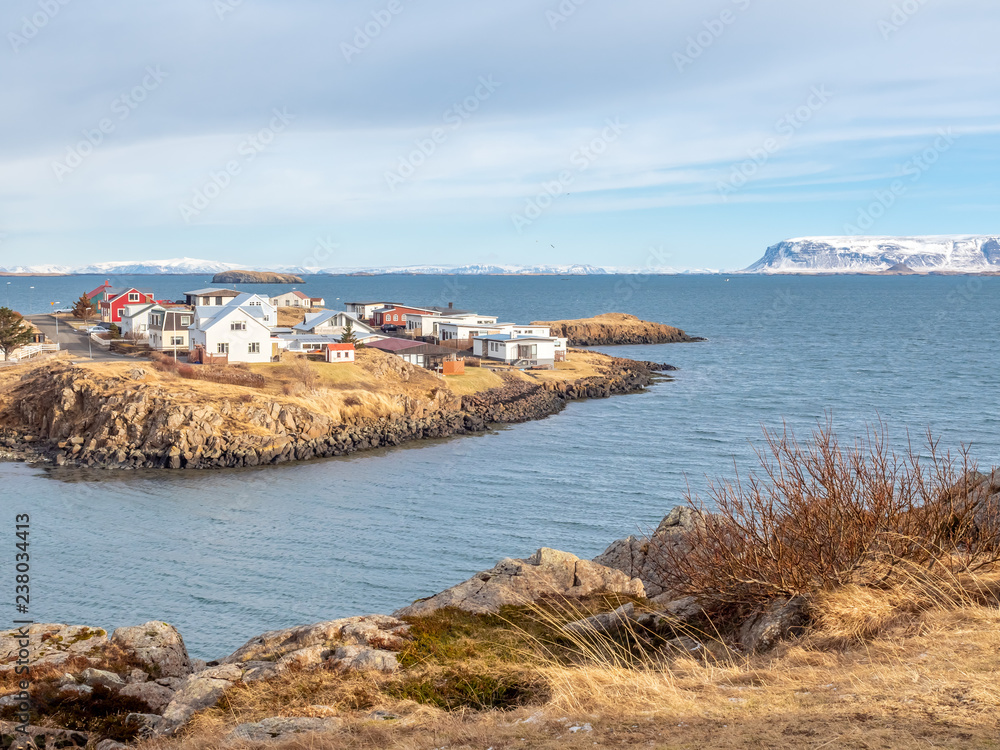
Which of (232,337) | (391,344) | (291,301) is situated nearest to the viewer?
(232,337)

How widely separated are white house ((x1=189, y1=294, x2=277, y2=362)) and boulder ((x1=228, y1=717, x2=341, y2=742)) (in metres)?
55.7

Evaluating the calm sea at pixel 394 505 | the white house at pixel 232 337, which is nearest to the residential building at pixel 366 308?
the white house at pixel 232 337

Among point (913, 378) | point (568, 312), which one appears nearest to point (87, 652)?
point (913, 378)

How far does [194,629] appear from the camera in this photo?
81.9 ft

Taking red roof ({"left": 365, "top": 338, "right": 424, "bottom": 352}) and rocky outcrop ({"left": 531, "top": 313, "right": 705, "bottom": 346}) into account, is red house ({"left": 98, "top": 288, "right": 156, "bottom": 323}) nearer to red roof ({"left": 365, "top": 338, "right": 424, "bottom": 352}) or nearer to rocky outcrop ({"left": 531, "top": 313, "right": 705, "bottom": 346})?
red roof ({"left": 365, "top": 338, "right": 424, "bottom": 352})

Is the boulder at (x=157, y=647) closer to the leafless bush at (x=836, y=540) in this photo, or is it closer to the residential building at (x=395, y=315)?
the leafless bush at (x=836, y=540)

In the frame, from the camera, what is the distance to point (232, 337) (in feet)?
202

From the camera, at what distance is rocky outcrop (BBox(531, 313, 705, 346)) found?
114 metres

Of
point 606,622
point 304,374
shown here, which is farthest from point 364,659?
point 304,374

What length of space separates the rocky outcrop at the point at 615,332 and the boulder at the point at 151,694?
101244mm

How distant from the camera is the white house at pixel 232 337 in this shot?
61.3 metres

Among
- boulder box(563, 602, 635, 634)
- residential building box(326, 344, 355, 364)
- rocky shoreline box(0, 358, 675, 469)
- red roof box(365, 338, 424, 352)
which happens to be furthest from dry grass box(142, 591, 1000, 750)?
red roof box(365, 338, 424, 352)

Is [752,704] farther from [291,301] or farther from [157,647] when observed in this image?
[291,301]

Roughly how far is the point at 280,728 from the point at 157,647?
5.50m
